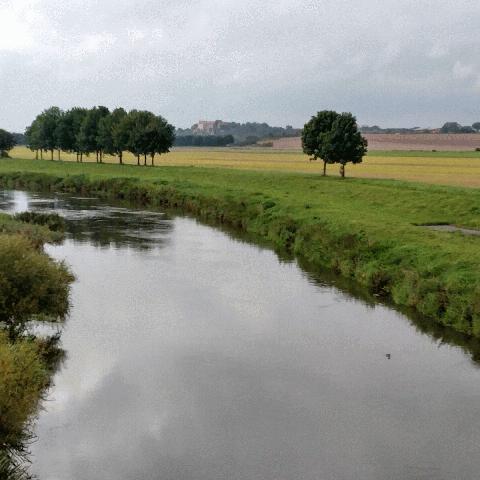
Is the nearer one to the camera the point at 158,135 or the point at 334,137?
the point at 334,137

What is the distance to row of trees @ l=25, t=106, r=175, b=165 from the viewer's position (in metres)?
86.6

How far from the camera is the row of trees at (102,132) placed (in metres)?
86.6

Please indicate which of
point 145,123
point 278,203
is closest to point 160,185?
point 278,203

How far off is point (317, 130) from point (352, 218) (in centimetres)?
3061

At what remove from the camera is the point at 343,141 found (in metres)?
63.3

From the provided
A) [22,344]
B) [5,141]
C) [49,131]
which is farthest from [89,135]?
[22,344]

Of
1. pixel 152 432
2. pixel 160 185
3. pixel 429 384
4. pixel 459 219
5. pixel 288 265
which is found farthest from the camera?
pixel 160 185

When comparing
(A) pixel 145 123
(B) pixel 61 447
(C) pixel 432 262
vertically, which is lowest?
(B) pixel 61 447

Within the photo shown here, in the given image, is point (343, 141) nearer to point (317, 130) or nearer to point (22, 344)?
point (317, 130)

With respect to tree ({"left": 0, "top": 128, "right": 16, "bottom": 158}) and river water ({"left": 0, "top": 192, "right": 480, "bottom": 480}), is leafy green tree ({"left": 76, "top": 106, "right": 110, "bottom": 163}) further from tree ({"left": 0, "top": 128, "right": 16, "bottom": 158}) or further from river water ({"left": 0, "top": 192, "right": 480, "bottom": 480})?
river water ({"left": 0, "top": 192, "right": 480, "bottom": 480})

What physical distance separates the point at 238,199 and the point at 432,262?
83.0ft

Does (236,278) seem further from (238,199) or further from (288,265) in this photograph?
(238,199)

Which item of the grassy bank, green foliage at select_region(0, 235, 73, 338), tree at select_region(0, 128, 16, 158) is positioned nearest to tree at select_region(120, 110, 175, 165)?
the grassy bank

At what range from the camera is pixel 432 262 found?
83.3ft
